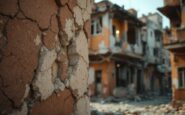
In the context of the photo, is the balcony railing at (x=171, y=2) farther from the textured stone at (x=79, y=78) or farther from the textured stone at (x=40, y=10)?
the textured stone at (x=40, y=10)

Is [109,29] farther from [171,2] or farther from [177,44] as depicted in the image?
[177,44]

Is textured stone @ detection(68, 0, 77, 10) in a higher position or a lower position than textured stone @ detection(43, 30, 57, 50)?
higher

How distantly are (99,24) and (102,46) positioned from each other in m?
2.04

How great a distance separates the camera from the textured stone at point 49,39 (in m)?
1.52

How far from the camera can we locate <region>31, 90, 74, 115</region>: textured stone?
1.44m

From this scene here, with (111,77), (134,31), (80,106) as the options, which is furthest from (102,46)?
(80,106)

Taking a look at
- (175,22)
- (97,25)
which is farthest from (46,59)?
(97,25)

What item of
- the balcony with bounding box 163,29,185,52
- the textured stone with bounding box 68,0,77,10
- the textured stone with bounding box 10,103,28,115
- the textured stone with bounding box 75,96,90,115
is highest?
the balcony with bounding box 163,29,185,52

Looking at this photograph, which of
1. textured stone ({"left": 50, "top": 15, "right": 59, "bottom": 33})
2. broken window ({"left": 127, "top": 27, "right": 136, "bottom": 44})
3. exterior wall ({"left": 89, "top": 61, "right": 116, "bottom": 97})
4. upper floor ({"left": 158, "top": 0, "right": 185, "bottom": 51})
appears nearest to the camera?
textured stone ({"left": 50, "top": 15, "right": 59, "bottom": 33})

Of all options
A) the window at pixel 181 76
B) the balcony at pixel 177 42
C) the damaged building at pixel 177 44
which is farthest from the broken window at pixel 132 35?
the balcony at pixel 177 42

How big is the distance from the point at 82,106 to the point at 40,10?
2.57 ft

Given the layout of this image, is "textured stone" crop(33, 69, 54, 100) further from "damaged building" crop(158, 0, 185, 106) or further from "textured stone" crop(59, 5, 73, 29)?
"damaged building" crop(158, 0, 185, 106)

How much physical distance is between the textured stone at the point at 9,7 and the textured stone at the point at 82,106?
822 mm

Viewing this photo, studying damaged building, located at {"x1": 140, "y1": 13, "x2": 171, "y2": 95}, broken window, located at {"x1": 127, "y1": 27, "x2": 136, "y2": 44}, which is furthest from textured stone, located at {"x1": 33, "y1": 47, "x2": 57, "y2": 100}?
damaged building, located at {"x1": 140, "y1": 13, "x2": 171, "y2": 95}
